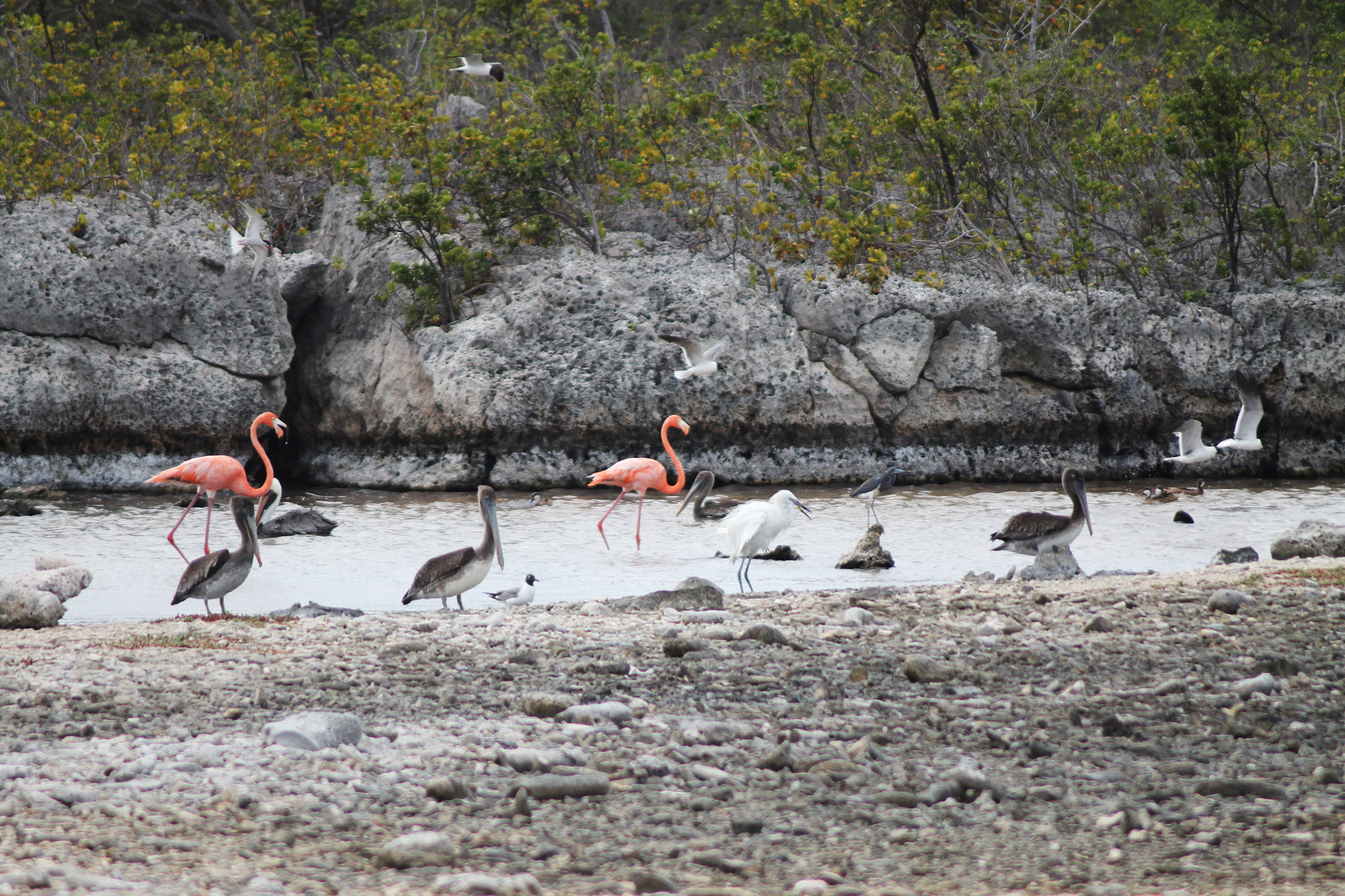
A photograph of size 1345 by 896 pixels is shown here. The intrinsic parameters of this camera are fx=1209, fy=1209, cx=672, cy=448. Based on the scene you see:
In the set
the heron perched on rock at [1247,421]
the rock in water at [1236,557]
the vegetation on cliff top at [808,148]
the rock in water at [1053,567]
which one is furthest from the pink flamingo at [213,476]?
the heron perched on rock at [1247,421]

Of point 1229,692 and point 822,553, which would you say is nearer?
point 1229,692

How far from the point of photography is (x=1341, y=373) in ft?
53.1

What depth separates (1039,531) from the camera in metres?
9.19

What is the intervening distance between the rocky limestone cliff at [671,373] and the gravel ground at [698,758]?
966 centimetres

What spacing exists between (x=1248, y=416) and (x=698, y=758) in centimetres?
1262

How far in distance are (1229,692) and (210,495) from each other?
9.92 meters

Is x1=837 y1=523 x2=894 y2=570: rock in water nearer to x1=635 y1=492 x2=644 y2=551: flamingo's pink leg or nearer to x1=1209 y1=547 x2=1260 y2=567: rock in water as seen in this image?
x1=635 y1=492 x2=644 y2=551: flamingo's pink leg

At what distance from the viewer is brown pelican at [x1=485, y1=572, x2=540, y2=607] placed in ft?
27.5

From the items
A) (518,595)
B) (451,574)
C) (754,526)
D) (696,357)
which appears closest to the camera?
(451,574)

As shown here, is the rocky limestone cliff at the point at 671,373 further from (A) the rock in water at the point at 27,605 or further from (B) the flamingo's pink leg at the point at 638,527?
(A) the rock in water at the point at 27,605

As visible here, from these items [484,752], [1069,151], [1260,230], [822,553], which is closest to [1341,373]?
[1260,230]

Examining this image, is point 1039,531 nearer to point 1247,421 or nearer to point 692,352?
point 692,352

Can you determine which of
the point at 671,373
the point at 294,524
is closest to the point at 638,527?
the point at 294,524

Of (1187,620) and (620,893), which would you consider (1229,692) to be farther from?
(620,893)
